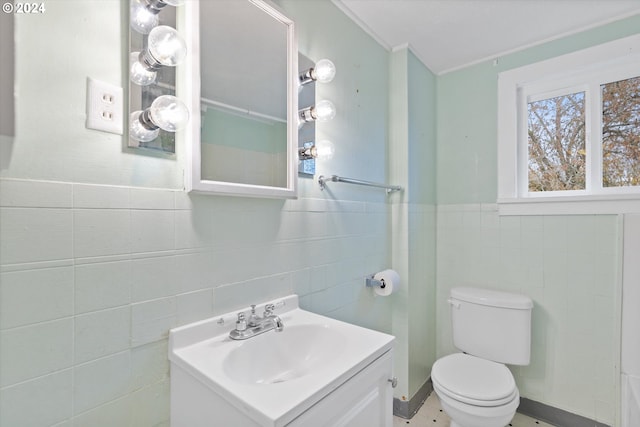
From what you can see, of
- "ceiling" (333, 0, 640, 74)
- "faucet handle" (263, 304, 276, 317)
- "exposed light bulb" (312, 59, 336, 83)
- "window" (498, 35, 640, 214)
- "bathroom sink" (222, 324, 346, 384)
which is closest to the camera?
"bathroom sink" (222, 324, 346, 384)

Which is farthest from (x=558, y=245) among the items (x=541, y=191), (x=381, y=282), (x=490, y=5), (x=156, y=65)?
(x=156, y=65)

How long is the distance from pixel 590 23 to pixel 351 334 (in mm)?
2095

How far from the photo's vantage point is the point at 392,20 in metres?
1.63

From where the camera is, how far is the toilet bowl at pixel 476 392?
4.50ft

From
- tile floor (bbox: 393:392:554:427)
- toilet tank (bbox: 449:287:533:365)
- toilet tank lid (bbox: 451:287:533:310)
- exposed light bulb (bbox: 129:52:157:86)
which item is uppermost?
exposed light bulb (bbox: 129:52:157:86)

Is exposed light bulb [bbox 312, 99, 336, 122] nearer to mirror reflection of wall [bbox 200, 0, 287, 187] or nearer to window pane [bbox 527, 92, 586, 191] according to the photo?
mirror reflection of wall [bbox 200, 0, 287, 187]

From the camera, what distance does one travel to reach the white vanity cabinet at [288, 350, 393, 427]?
0.71 meters

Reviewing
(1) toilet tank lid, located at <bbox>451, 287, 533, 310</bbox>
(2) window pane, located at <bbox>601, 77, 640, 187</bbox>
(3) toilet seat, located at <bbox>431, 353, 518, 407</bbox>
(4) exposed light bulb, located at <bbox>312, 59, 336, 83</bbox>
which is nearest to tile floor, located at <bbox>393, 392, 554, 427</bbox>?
(3) toilet seat, located at <bbox>431, 353, 518, 407</bbox>

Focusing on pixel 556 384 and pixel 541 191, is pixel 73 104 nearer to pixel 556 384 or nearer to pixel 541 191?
pixel 541 191

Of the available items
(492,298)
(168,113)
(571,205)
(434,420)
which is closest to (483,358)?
(492,298)

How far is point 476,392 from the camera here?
146cm

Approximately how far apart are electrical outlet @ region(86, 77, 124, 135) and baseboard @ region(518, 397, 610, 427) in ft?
8.16

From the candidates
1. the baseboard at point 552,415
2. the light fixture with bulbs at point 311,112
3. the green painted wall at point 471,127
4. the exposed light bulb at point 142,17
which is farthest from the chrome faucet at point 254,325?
the baseboard at point 552,415

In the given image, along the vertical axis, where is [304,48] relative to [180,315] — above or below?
above
